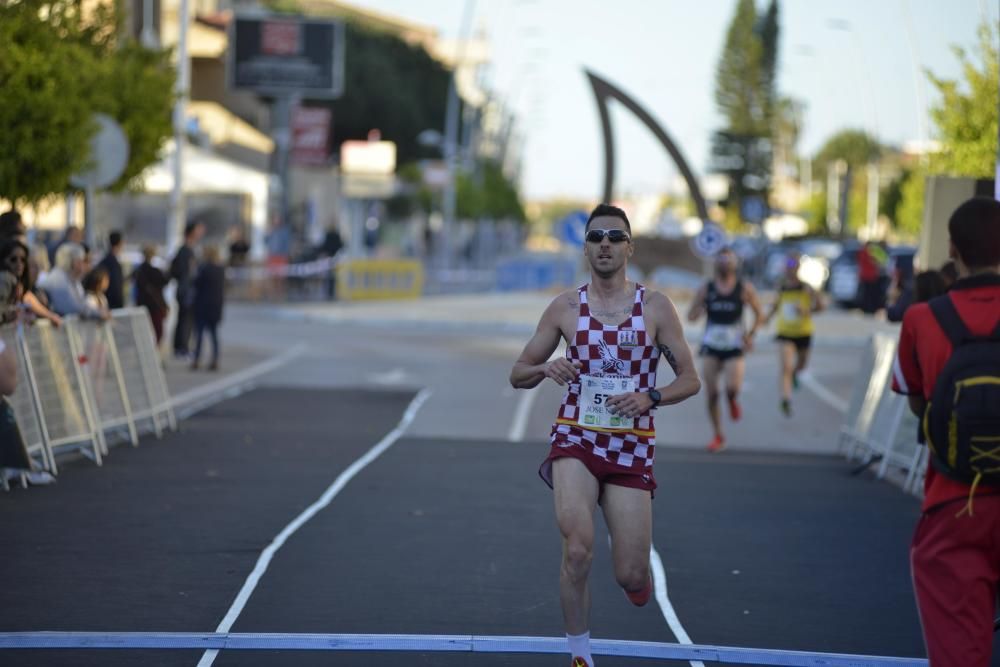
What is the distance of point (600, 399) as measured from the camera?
6.89 metres

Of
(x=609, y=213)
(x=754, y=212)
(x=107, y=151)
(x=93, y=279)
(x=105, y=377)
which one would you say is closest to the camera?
(x=609, y=213)

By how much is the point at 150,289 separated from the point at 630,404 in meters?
16.6

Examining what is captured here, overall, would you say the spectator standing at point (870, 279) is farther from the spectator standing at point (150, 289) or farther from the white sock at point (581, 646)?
the white sock at point (581, 646)

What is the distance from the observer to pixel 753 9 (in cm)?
10344

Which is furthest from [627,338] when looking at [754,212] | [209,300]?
[754,212]

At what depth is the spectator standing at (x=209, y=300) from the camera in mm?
24297

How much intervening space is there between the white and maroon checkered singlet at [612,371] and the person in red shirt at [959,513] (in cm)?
146

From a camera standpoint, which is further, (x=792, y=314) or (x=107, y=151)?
(x=792, y=314)

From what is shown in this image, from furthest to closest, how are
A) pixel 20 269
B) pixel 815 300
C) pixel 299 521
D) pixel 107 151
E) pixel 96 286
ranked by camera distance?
pixel 815 300
pixel 107 151
pixel 96 286
pixel 20 269
pixel 299 521

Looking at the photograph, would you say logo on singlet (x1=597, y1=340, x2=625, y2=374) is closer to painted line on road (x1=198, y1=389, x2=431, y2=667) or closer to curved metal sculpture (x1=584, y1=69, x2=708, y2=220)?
painted line on road (x1=198, y1=389, x2=431, y2=667)

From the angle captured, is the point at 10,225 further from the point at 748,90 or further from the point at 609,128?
the point at 748,90

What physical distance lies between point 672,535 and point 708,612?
2627 millimetres

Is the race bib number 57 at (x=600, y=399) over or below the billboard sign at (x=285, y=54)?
below

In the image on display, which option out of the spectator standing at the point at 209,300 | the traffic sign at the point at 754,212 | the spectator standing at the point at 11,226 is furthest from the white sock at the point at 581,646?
the traffic sign at the point at 754,212
